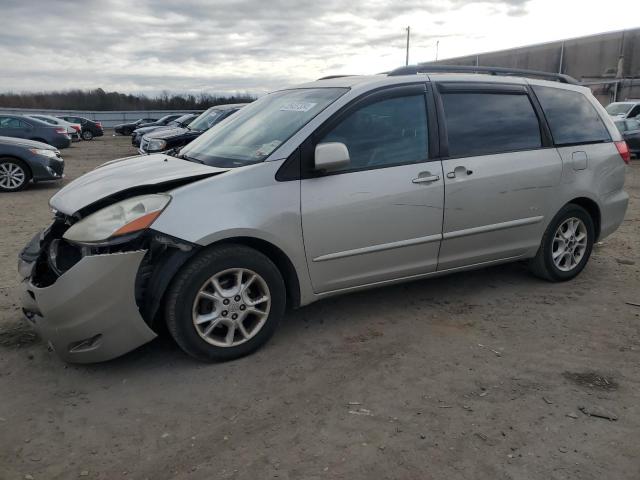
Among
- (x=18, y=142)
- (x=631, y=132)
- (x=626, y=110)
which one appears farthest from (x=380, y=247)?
(x=626, y=110)

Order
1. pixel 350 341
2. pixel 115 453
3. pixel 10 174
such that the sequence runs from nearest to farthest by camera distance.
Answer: pixel 115 453, pixel 350 341, pixel 10 174

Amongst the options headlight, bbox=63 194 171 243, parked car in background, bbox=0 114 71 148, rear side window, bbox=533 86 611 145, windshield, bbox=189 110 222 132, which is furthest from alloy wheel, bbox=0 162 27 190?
rear side window, bbox=533 86 611 145

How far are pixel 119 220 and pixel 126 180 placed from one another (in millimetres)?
515

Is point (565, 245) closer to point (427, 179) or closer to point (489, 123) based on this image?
point (489, 123)

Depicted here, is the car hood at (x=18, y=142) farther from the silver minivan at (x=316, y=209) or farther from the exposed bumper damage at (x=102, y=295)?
the exposed bumper damage at (x=102, y=295)

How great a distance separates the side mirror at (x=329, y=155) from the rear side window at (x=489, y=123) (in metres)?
1.02

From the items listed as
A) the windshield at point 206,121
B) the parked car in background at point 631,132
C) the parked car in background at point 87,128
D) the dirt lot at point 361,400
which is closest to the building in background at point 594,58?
the parked car in background at point 631,132

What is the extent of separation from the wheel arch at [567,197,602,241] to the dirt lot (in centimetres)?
81

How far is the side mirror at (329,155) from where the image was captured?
3.50 metres

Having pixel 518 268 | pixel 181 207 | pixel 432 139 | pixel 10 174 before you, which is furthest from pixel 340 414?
pixel 10 174

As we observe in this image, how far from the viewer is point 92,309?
3.10 metres

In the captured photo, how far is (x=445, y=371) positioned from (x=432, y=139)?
1701 millimetres

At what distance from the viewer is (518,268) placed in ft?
17.6

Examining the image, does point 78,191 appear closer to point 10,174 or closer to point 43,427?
point 43,427
